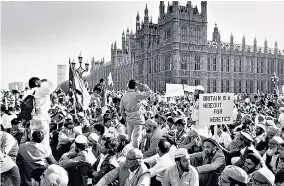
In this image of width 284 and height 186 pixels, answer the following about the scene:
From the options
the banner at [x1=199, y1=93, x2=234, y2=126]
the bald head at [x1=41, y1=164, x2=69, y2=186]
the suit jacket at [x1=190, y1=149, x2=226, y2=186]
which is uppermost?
the banner at [x1=199, y1=93, x2=234, y2=126]

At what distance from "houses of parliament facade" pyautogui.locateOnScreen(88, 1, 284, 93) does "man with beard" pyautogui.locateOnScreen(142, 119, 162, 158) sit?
3614cm

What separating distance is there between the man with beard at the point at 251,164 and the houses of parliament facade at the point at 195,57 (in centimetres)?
3814

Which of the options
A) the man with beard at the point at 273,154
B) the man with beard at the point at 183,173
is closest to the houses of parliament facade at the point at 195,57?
the man with beard at the point at 273,154

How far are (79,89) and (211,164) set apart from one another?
28.1ft

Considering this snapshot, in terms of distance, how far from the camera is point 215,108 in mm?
6887

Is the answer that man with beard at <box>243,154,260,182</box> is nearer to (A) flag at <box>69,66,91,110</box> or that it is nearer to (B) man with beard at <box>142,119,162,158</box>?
(B) man with beard at <box>142,119,162,158</box>

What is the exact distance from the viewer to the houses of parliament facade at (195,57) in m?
43.2

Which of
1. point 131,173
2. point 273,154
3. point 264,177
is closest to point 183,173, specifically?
point 131,173

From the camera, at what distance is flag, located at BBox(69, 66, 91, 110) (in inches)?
479

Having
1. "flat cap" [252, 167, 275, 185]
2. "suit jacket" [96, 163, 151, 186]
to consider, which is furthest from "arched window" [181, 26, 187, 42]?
"flat cap" [252, 167, 275, 185]

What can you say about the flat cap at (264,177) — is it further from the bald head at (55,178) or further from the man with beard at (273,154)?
the bald head at (55,178)

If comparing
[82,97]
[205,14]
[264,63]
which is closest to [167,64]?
[205,14]

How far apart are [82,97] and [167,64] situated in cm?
3240

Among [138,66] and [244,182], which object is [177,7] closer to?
[138,66]
